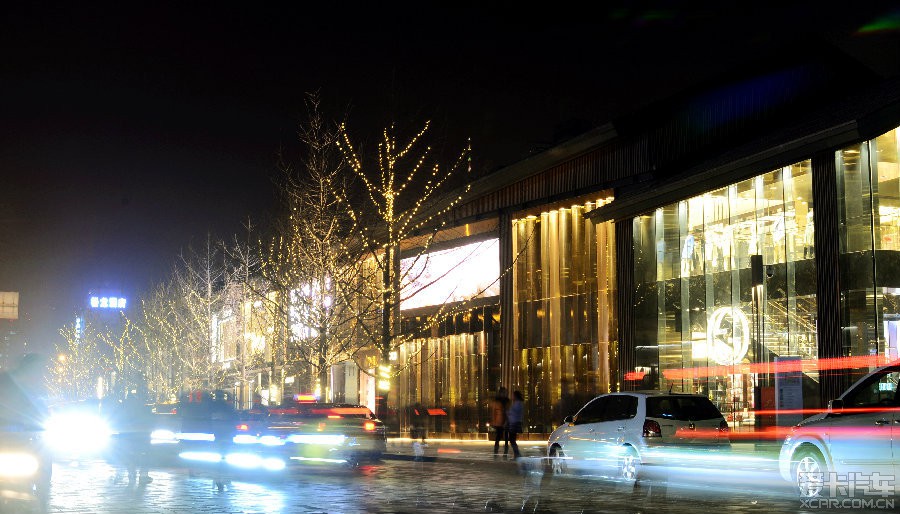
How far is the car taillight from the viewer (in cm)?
1916

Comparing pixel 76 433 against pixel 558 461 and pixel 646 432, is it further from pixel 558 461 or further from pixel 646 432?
pixel 646 432

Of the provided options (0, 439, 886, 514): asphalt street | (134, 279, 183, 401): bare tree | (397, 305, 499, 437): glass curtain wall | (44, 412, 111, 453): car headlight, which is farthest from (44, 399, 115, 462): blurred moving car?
(134, 279, 183, 401): bare tree

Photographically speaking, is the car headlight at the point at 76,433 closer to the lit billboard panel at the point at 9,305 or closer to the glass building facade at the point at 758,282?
the glass building facade at the point at 758,282

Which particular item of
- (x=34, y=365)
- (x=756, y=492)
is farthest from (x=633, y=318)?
(x=34, y=365)

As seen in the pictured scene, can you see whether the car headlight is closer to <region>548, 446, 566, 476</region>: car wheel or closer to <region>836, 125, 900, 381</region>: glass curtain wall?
<region>548, 446, 566, 476</region>: car wheel

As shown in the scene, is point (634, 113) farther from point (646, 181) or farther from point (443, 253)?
point (443, 253)

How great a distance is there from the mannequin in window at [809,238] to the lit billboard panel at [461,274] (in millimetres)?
16423

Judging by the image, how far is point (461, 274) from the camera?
146ft

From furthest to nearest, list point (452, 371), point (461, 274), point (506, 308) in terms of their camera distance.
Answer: point (452, 371), point (461, 274), point (506, 308)

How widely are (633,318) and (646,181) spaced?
4434 millimetres

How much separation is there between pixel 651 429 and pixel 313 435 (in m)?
8.31

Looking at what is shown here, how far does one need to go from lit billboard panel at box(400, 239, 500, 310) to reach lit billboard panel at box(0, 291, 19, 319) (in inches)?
2661

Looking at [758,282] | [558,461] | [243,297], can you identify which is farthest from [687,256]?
[243,297]

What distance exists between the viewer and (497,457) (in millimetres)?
27828
